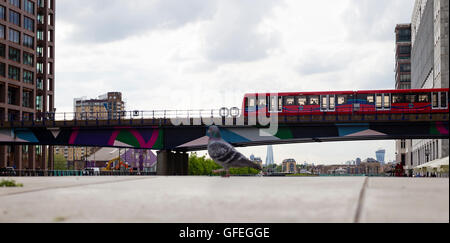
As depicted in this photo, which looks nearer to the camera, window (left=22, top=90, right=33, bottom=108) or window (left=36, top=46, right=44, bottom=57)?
window (left=22, top=90, right=33, bottom=108)

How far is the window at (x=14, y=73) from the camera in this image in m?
89.1

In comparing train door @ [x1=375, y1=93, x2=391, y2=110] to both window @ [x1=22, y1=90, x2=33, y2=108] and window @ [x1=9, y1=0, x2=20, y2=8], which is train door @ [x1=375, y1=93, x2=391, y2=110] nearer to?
window @ [x1=9, y1=0, x2=20, y2=8]

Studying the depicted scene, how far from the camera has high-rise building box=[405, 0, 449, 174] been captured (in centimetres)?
7088

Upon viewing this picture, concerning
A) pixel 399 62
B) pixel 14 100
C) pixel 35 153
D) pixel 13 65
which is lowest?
pixel 35 153

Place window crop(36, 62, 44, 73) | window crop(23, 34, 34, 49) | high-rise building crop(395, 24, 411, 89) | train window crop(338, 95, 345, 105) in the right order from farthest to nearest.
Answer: high-rise building crop(395, 24, 411, 89), window crop(36, 62, 44, 73), window crop(23, 34, 34, 49), train window crop(338, 95, 345, 105)

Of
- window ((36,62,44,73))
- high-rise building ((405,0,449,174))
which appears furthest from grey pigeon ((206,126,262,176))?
window ((36,62,44,73))

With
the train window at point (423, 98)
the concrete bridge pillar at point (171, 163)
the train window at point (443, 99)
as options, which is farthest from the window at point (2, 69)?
the train window at point (443, 99)

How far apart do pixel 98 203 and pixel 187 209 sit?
6.75 feet

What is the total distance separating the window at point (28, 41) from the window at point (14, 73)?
16.7 ft

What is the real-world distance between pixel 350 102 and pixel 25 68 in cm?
6588

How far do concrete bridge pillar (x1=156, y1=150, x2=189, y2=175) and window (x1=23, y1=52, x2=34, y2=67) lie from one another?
165 feet

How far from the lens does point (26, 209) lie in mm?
9078
